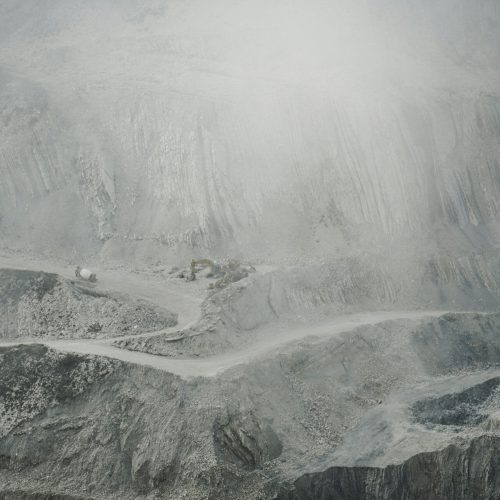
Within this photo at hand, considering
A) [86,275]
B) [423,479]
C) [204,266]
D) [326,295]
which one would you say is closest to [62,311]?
[86,275]

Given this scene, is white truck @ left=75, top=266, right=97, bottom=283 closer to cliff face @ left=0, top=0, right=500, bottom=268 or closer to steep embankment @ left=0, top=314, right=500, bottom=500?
cliff face @ left=0, top=0, right=500, bottom=268

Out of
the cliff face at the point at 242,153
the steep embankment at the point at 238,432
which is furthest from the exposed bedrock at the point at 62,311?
the cliff face at the point at 242,153

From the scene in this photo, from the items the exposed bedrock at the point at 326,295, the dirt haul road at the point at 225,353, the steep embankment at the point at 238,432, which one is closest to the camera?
the steep embankment at the point at 238,432

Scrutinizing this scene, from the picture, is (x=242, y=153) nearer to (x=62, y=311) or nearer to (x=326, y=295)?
(x=326, y=295)

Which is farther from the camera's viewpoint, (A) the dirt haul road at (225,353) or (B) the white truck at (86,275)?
(B) the white truck at (86,275)

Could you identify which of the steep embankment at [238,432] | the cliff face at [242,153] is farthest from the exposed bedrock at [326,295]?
the steep embankment at [238,432]

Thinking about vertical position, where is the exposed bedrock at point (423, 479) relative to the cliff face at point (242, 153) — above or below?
below

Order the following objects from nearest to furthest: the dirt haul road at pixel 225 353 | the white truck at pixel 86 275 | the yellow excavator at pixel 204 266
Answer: the dirt haul road at pixel 225 353, the white truck at pixel 86 275, the yellow excavator at pixel 204 266

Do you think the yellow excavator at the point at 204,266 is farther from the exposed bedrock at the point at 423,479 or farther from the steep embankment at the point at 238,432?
the exposed bedrock at the point at 423,479

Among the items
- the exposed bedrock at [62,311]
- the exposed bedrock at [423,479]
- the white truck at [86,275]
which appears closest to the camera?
the exposed bedrock at [423,479]

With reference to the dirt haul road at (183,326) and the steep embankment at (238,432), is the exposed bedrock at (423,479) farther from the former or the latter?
the dirt haul road at (183,326)
